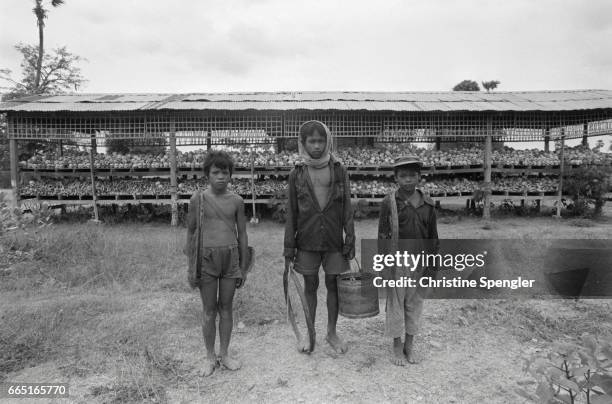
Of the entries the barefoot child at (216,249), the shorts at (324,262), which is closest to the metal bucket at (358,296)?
the shorts at (324,262)

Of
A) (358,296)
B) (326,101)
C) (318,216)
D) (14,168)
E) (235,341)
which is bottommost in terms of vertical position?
(235,341)

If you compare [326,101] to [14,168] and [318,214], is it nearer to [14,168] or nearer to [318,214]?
[318,214]

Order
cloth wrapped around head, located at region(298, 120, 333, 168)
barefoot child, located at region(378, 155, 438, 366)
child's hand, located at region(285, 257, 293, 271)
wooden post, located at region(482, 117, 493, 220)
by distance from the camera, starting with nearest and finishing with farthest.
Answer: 1. barefoot child, located at region(378, 155, 438, 366)
2. cloth wrapped around head, located at region(298, 120, 333, 168)
3. child's hand, located at region(285, 257, 293, 271)
4. wooden post, located at region(482, 117, 493, 220)

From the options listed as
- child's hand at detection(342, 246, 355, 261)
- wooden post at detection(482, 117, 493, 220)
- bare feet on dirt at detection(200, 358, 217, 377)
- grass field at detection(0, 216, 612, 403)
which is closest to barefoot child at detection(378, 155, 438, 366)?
child's hand at detection(342, 246, 355, 261)

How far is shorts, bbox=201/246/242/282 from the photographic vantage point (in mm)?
2973

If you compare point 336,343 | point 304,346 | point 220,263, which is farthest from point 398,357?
point 220,263

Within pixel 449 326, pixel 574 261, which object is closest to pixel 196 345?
pixel 449 326

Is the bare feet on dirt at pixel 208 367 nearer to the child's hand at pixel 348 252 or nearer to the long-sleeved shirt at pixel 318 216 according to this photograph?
the long-sleeved shirt at pixel 318 216

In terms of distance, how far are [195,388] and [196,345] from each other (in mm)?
713

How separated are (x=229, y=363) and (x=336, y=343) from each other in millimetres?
929

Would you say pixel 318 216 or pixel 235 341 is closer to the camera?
pixel 318 216

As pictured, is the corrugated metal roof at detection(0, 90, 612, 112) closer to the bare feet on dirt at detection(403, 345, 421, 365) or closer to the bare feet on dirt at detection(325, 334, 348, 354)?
the bare feet on dirt at detection(325, 334, 348, 354)

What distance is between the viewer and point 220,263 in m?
2.99

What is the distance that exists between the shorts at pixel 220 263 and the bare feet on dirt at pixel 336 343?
40.2 inches
